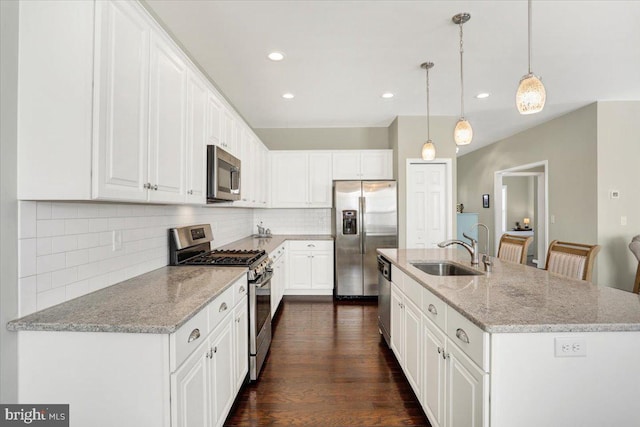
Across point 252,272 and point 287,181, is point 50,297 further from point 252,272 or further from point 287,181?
point 287,181

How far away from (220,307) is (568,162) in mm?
5393

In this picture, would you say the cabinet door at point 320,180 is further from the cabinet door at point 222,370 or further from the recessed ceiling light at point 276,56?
the cabinet door at point 222,370

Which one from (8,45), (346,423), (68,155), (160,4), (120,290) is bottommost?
(346,423)

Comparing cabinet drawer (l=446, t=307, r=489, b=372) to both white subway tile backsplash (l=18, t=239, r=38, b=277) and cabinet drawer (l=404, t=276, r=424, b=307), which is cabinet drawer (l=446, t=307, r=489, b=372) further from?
white subway tile backsplash (l=18, t=239, r=38, b=277)

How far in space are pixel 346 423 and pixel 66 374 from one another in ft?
5.05

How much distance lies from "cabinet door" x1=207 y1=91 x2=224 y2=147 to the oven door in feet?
4.02

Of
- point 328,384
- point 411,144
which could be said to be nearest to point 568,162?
point 411,144

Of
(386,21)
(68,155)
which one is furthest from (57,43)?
(386,21)

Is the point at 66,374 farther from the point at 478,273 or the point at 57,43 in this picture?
the point at 478,273

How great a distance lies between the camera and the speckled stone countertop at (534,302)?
3.66ft

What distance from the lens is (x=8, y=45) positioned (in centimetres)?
117

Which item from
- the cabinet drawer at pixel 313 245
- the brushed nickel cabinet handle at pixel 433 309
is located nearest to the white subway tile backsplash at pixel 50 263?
the brushed nickel cabinet handle at pixel 433 309

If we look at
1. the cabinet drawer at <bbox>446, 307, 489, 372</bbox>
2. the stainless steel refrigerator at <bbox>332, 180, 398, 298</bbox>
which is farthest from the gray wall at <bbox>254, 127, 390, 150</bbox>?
the cabinet drawer at <bbox>446, 307, 489, 372</bbox>

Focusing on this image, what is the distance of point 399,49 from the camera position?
2676mm
